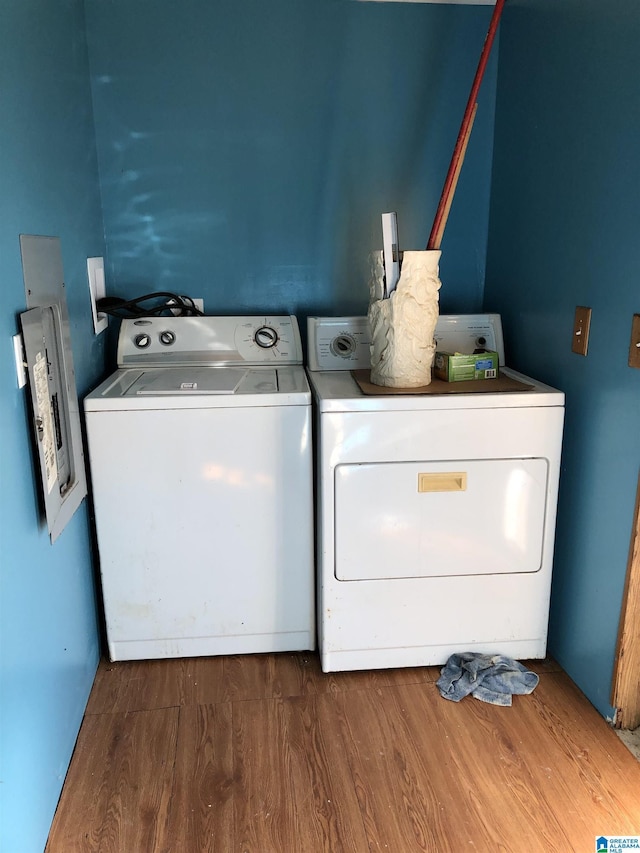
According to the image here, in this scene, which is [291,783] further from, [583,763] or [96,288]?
[96,288]

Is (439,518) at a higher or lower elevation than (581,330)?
lower

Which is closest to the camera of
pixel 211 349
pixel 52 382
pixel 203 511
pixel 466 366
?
pixel 52 382

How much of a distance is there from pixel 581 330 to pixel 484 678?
105cm

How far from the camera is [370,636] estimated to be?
78.0 inches

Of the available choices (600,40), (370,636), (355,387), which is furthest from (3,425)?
(600,40)

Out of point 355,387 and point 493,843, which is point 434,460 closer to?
point 355,387

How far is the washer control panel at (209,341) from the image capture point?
7.45 feet

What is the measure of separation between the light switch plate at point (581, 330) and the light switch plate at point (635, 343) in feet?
0.66

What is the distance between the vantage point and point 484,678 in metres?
1.95

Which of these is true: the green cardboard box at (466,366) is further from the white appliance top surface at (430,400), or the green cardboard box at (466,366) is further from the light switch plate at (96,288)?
the light switch plate at (96,288)

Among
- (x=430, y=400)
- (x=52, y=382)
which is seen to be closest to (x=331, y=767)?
(x=430, y=400)

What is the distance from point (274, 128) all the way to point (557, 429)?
1.43 m

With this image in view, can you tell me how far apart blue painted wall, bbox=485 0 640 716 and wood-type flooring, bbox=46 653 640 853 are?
26 centimetres

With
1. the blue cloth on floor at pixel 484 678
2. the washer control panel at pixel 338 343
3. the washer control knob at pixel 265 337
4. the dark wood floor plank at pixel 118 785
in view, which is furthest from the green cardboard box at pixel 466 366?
the dark wood floor plank at pixel 118 785
